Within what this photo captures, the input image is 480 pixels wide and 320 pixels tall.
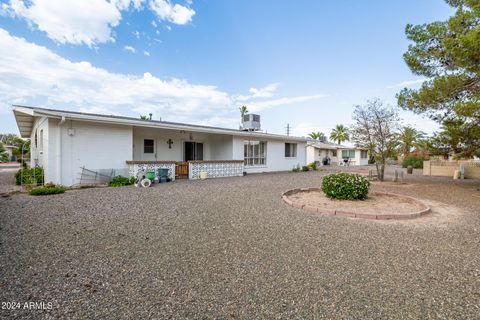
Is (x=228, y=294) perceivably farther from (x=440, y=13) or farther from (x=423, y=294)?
(x=440, y=13)

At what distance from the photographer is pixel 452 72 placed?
822 cm

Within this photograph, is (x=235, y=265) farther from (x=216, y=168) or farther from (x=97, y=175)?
(x=216, y=168)

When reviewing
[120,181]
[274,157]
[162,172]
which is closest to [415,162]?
[274,157]

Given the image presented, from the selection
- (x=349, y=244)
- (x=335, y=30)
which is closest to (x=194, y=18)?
(x=335, y=30)

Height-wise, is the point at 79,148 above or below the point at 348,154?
below

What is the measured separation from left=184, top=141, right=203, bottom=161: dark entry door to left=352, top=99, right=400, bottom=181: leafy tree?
1009cm

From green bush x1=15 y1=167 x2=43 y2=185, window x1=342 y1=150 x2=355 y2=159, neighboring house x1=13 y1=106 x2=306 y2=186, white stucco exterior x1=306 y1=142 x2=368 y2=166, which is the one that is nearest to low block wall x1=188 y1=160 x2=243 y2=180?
neighboring house x1=13 y1=106 x2=306 y2=186

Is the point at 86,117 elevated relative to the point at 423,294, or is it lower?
elevated

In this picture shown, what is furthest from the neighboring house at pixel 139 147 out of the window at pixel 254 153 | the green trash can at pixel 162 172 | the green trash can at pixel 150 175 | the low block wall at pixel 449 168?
the low block wall at pixel 449 168

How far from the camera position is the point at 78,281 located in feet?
8.46

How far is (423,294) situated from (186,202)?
227 inches

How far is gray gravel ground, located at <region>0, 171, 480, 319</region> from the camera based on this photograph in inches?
86.5

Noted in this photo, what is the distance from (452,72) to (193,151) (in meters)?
13.7

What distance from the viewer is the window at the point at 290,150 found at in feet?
63.6
